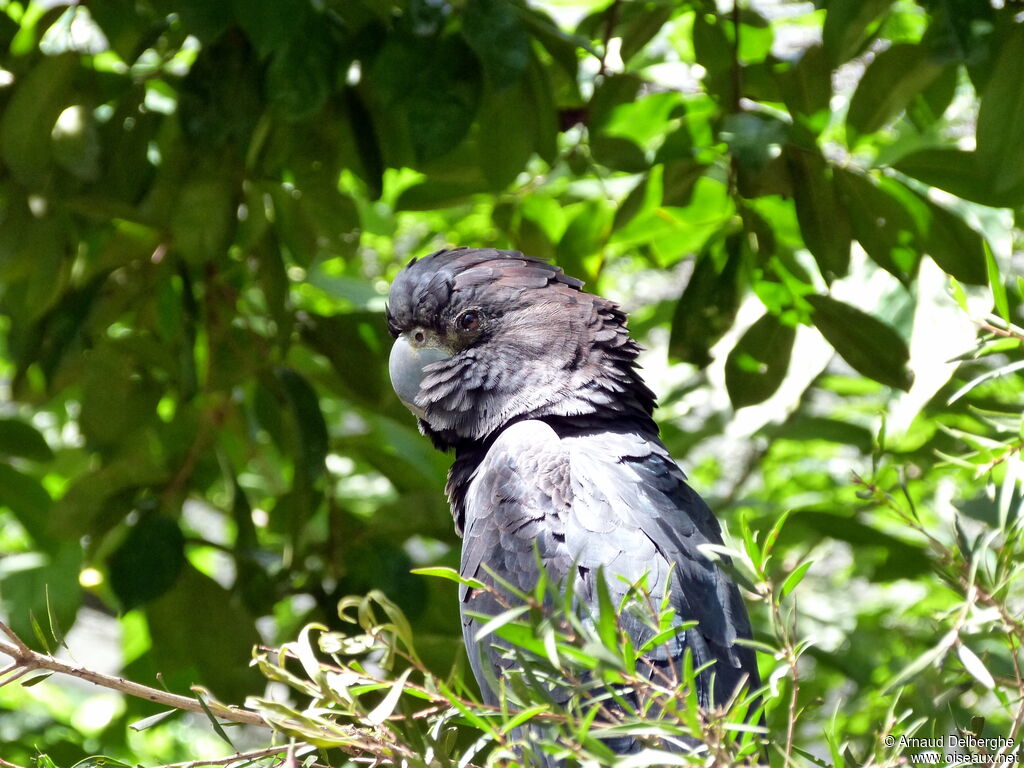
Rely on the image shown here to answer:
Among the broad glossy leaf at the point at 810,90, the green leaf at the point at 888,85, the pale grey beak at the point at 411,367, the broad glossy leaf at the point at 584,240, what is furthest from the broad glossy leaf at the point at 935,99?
the pale grey beak at the point at 411,367

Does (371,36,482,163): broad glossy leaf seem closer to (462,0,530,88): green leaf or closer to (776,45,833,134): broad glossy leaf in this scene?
(462,0,530,88): green leaf

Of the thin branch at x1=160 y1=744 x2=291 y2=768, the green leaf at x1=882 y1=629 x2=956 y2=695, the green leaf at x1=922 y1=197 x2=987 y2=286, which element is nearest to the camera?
the green leaf at x1=882 y1=629 x2=956 y2=695

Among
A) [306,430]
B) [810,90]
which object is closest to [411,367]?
[306,430]

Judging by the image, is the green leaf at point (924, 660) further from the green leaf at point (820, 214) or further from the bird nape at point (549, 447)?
the green leaf at point (820, 214)

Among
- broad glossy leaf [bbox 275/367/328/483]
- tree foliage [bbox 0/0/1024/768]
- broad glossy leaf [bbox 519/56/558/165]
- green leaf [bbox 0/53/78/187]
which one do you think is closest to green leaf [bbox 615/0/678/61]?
tree foliage [bbox 0/0/1024/768]

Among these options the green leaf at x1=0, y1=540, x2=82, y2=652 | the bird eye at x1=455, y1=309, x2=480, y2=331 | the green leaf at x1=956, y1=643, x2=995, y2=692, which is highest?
the green leaf at x1=956, y1=643, x2=995, y2=692

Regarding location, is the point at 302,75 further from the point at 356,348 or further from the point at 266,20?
the point at 356,348

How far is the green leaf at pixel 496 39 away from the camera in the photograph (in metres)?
1.79

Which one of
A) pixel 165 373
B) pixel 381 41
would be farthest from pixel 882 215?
pixel 165 373

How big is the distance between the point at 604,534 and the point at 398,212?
42.1 inches

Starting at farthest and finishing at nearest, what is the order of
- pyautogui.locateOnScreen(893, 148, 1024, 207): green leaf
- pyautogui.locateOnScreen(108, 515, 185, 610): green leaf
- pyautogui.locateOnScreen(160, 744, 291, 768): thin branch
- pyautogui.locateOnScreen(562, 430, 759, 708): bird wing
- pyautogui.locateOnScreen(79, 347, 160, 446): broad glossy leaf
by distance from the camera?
pyautogui.locateOnScreen(79, 347, 160, 446): broad glossy leaf, pyautogui.locateOnScreen(108, 515, 185, 610): green leaf, pyautogui.locateOnScreen(893, 148, 1024, 207): green leaf, pyautogui.locateOnScreen(562, 430, 759, 708): bird wing, pyautogui.locateOnScreen(160, 744, 291, 768): thin branch

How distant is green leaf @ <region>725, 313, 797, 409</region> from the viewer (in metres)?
2.07

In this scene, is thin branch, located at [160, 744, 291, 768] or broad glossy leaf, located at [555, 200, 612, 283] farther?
broad glossy leaf, located at [555, 200, 612, 283]

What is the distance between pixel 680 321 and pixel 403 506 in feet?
2.50
